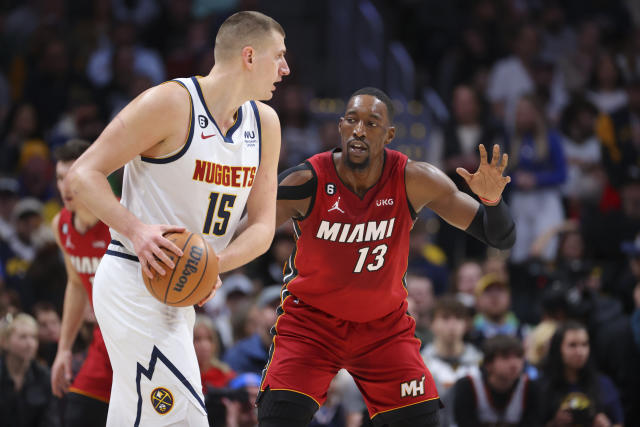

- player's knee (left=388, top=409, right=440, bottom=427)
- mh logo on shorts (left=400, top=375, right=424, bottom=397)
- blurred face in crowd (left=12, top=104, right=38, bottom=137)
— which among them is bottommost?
player's knee (left=388, top=409, right=440, bottom=427)

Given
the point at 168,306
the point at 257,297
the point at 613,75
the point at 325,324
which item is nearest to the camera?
the point at 168,306

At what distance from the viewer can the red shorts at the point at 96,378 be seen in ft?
17.4

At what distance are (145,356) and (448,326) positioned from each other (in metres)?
4.22

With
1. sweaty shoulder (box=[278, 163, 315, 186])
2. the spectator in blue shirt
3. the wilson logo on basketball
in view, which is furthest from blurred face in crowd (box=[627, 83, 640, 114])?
the wilson logo on basketball

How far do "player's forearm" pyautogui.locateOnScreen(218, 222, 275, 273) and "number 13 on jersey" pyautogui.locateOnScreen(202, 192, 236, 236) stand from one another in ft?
0.35

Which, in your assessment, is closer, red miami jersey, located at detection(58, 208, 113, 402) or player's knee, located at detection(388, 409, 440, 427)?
player's knee, located at detection(388, 409, 440, 427)

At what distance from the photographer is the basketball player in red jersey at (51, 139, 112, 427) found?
17.4 ft

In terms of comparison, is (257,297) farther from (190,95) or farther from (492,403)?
(190,95)

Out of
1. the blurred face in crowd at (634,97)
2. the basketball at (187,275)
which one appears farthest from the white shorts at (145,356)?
the blurred face in crowd at (634,97)

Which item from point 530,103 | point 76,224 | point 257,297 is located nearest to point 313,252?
point 76,224

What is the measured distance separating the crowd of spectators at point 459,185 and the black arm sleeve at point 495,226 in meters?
2.20

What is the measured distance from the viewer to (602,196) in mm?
10734

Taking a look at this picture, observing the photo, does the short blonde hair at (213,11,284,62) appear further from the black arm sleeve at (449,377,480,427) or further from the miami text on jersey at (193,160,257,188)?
the black arm sleeve at (449,377,480,427)

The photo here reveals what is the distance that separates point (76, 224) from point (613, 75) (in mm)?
8720
